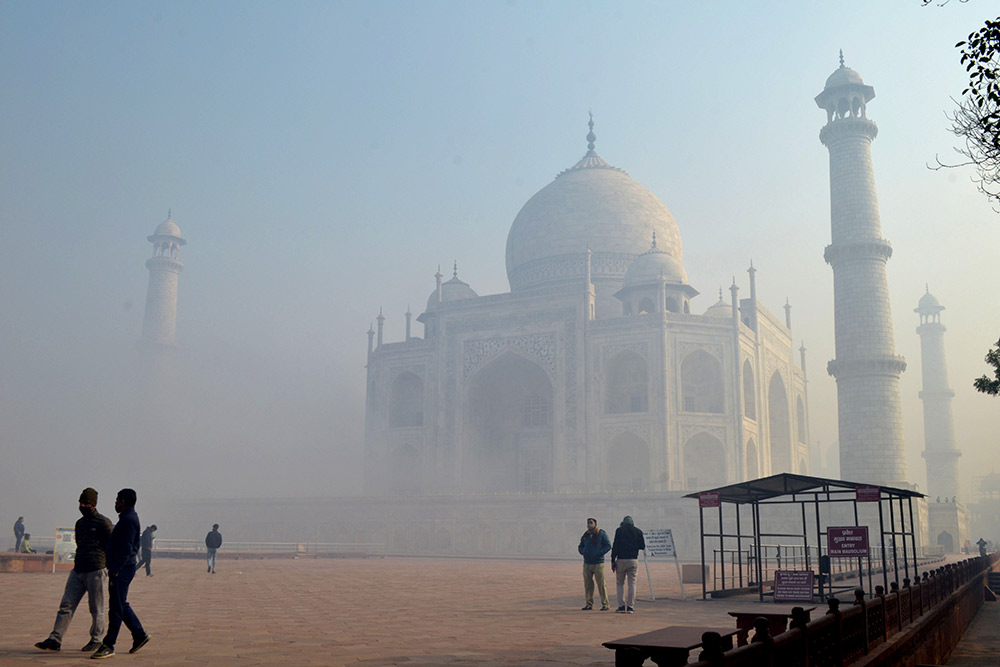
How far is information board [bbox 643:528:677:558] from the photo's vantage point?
13.0 meters

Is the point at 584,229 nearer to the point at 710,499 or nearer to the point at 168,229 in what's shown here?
the point at 168,229

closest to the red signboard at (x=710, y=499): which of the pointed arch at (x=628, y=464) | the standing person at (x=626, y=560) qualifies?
the standing person at (x=626, y=560)

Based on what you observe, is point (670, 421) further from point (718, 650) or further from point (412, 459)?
point (718, 650)

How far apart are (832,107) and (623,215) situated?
13.5 metres

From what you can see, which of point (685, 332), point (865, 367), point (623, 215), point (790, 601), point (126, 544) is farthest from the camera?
point (623, 215)

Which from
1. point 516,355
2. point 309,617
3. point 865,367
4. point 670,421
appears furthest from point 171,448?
point 309,617

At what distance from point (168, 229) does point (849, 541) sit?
46935mm

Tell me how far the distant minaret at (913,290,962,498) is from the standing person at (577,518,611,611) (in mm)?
58972

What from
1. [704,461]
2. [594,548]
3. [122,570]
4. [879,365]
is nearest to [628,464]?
[704,461]

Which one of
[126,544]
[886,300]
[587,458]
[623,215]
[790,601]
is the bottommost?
[790,601]

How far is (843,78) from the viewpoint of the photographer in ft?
115

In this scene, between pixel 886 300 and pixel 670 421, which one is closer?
pixel 886 300

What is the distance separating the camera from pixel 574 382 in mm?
38250

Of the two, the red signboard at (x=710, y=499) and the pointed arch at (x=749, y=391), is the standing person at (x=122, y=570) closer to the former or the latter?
the red signboard at (x=710, y=499)
